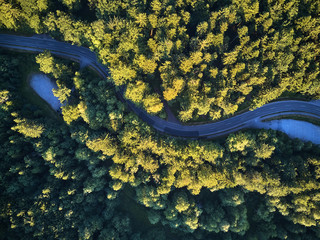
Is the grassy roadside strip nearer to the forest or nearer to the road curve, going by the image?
the road curve

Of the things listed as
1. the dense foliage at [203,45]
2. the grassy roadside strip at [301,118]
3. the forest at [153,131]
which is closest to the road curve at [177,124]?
the grassy roadside strip at [301,118]

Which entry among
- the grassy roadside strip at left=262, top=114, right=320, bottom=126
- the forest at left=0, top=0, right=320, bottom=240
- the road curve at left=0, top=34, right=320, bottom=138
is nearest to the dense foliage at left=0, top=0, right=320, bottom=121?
the forest at left=0, top=0, right=320, bottom=240

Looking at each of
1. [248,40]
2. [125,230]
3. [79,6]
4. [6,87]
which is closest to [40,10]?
[79,6]

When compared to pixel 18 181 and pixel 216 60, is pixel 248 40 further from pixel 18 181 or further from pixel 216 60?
pixel 18 181

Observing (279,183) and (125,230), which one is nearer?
(279,183)

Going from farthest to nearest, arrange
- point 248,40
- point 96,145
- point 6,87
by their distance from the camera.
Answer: point 6,87, point 96,145, point 248,40

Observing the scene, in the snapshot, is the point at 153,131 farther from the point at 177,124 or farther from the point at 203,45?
the point at 203,45

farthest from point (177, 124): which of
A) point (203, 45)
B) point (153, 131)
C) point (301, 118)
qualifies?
point (301, 118)
